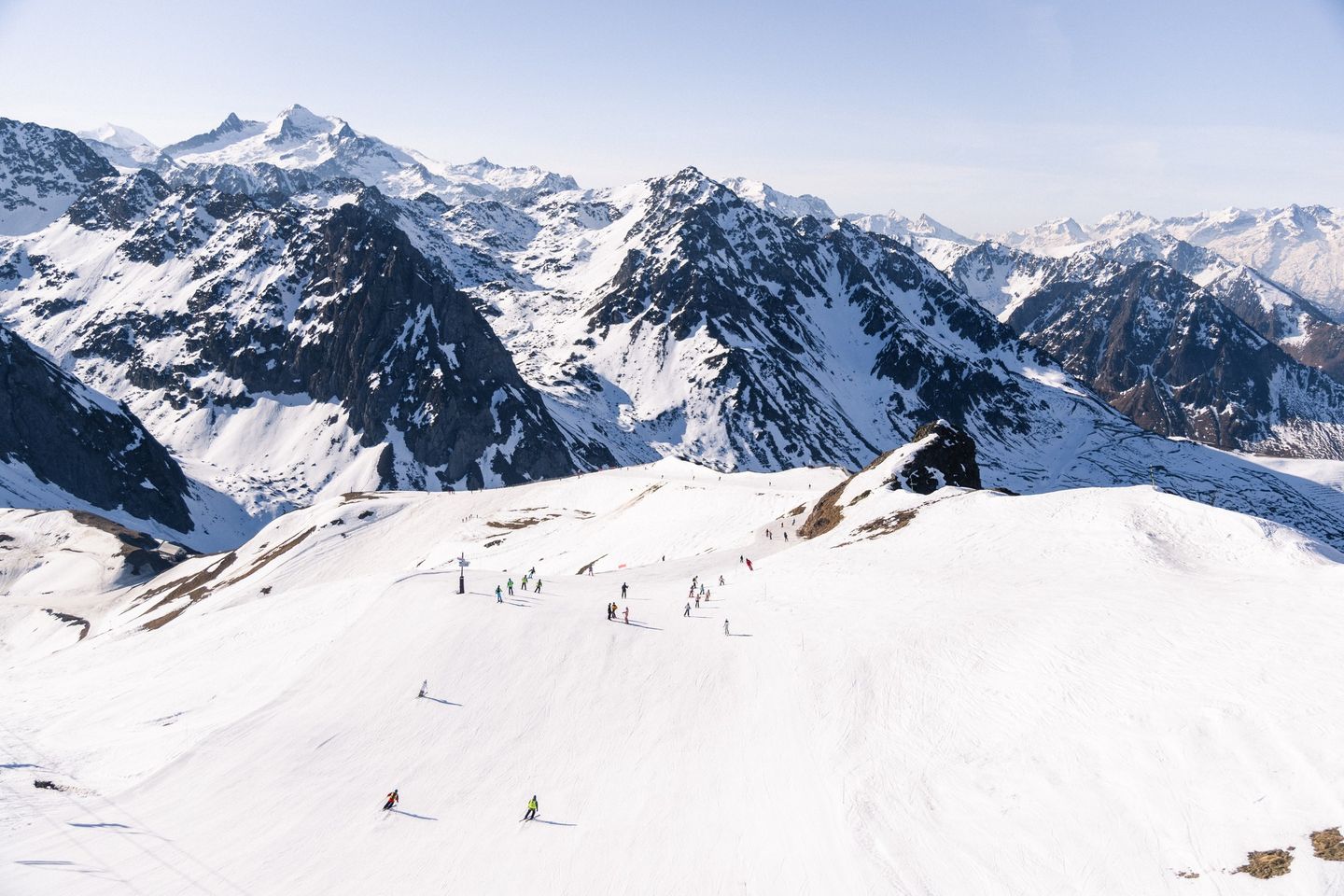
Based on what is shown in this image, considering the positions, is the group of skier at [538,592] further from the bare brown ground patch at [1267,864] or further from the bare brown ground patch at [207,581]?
the bare brown ground patch at [207,581]

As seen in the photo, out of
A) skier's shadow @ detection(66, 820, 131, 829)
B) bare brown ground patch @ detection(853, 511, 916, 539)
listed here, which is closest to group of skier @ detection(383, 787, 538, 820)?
skier's shadow @ detection(66, 820, 131, 829)

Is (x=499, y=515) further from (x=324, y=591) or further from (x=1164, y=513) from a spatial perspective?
(x=1164, y=513)

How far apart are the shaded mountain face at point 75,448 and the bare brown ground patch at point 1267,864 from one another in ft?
621

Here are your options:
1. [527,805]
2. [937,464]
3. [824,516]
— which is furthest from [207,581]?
[937,464]

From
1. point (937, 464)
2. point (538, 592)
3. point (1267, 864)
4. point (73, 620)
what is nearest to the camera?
point (1267, 864)

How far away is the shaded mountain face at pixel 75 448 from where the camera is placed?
517 feet

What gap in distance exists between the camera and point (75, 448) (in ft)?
532

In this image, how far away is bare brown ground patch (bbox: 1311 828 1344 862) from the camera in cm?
1947

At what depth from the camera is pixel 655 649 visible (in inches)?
1478

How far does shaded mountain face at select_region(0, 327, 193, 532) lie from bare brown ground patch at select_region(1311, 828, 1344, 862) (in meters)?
191

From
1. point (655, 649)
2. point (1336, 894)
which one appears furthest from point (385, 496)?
point (1336, 894)

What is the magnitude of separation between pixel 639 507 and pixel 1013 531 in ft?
149

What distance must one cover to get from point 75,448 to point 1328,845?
209887 millimetres

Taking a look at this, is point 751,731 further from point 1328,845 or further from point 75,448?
point 75,448
